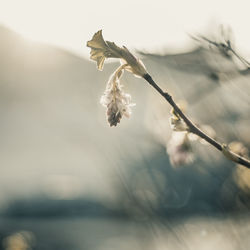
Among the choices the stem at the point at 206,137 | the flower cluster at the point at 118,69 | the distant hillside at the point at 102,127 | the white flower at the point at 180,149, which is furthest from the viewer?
the distant hillside at the point at 102,127

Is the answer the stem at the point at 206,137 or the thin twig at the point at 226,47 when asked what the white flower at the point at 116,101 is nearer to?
the stem at the point at 206,137

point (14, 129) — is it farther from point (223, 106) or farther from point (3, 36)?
point (223, 106)

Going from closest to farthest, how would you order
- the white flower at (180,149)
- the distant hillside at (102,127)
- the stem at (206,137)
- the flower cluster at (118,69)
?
the stem at (206,137), the flower cluster at (118,69), the white flower at (180,149), the distant hillside at (102,127)

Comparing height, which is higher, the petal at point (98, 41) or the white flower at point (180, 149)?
the petal at point (98, 41)

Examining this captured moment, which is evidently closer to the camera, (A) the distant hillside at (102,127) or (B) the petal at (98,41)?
(B) the petal at (98,41)

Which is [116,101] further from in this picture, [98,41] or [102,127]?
[102,127]

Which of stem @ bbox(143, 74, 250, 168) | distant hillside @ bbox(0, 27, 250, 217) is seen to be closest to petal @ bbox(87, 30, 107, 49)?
stem @ bbox(143, 74, 250, 168)

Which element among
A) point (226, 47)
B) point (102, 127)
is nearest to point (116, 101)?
point (226, 47)

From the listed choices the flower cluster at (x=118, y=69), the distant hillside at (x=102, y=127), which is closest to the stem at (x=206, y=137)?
the flower cluster at (x=118, y=69)

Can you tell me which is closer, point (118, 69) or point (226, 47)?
point (118, 69)

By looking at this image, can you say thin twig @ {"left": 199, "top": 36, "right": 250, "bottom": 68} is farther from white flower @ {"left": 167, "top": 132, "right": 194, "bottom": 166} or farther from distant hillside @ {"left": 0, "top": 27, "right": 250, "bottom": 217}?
white flower @ {"left": 167, "top": 132, "right": 194, "bottom": 166}
